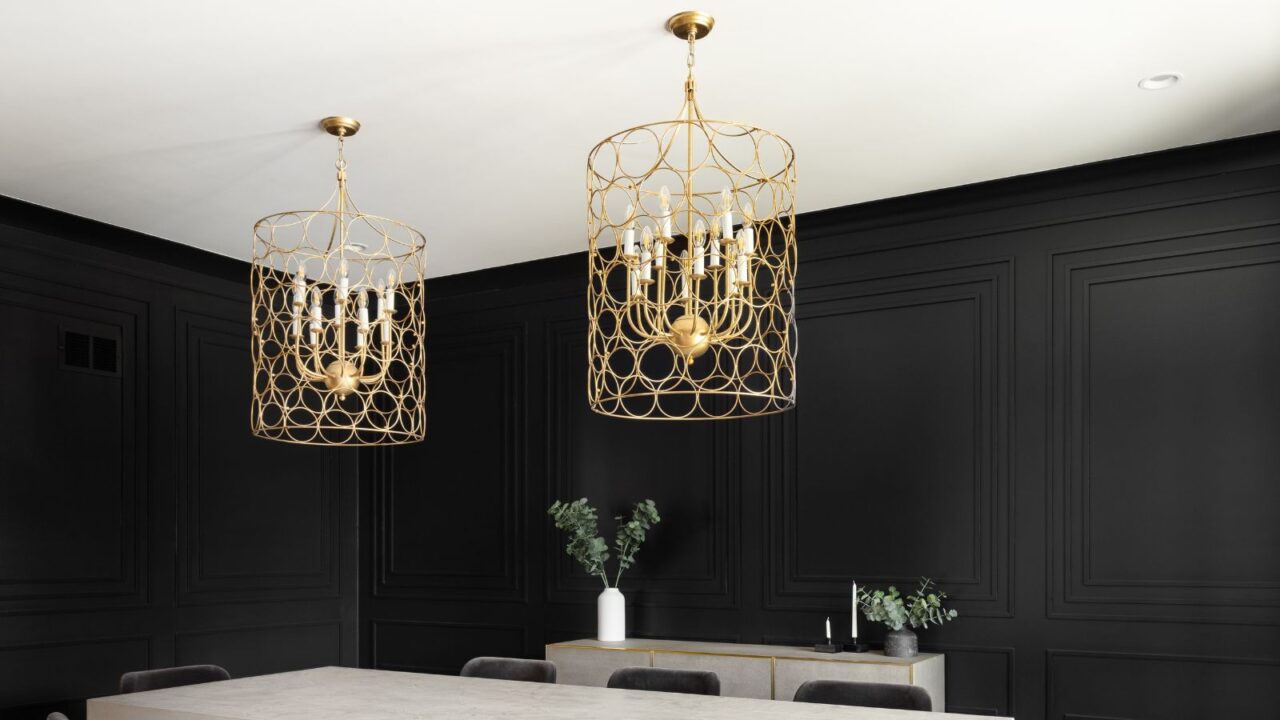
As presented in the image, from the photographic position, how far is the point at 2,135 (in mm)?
3941

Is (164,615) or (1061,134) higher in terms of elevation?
(1061,134)

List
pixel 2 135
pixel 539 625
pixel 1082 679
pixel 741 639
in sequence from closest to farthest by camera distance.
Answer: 1. pixel 2 135
2. pixel 1082 679
3. pixel 741 639
4. pixel 539 625

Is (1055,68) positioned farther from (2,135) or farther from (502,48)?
(2,135)

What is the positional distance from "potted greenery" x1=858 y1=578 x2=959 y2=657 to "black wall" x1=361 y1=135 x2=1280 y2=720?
0.31ft

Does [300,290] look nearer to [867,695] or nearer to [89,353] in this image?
[867,695]

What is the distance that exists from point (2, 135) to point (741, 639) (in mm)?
3587

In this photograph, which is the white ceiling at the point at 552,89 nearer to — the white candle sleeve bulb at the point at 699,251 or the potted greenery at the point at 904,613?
the white candle sleeve bulb at the point at 699,251

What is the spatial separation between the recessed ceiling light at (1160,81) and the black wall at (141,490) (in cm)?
436

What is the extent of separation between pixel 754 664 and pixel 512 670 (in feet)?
3.61

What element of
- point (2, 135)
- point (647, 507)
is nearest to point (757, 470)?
point (647, 507)

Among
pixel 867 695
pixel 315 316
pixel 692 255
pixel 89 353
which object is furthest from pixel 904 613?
pixel 89 353

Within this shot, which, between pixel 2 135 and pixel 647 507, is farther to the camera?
pixel 647 507

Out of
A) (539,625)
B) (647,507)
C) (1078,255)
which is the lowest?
(539,625)


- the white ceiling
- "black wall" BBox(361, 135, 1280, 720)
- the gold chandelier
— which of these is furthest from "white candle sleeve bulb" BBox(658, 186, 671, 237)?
"black wall" BBox(361, 135, 1280, 720)
